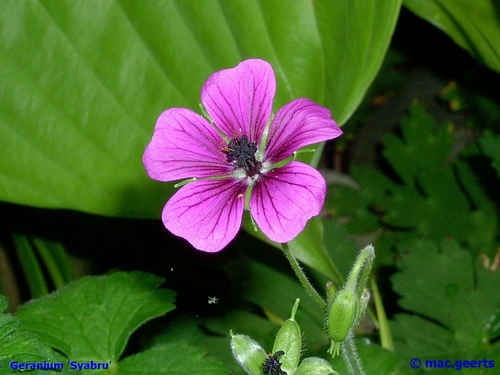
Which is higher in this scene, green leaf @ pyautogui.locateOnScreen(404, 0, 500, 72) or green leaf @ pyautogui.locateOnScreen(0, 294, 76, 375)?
green leaf @ pyautogui.locateOnScreen(0, 294, 76, 375)

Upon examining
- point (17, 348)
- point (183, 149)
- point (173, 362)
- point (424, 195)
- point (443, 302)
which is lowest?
point (424, 195)

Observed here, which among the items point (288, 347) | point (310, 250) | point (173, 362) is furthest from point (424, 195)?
point (288, 347)

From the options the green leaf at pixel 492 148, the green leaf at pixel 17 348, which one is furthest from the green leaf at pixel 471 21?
the green leaf at pixel 17 348

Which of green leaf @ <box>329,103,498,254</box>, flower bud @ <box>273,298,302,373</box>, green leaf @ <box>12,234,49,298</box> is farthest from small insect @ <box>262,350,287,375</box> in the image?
green leaf @ <box>329,103,498,254</box>

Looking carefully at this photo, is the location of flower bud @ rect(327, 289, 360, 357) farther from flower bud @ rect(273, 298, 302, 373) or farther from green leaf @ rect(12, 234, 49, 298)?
green leaf @ rect(12, 234, 49, 298)

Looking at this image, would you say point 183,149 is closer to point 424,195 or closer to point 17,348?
point 17,348

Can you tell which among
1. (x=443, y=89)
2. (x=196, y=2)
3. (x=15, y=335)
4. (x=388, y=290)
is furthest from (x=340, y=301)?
(x=443, y=89)

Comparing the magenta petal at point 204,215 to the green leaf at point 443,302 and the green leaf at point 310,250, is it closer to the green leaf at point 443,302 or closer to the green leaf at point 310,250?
the green leaf at point 310,250
